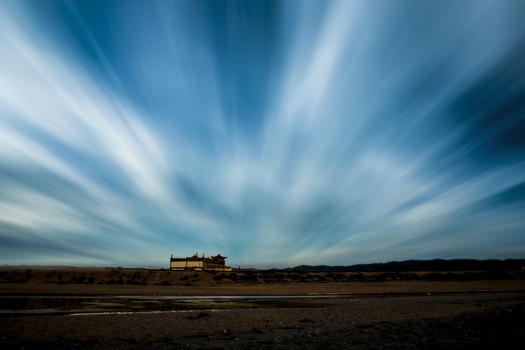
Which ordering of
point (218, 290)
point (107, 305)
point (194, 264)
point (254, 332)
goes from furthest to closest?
point (194, 264)
point (218, 290)
point (107, 305)
point (254, 332)

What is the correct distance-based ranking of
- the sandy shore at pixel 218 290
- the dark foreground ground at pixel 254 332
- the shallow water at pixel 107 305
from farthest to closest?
the sandy shore at pixel 218 290
the shallow water at pixel 107 305
the dark foreground ground at pixel 254 332

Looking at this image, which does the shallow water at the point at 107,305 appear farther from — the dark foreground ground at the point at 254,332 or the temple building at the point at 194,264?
the temple building at the point at 194,264

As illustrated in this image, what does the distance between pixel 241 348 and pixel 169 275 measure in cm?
7109

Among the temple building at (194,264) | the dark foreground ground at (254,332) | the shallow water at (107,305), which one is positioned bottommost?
the dark foreground ground at (254,332)

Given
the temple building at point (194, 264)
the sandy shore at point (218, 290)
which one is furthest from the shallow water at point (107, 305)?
the temple building at point (194, 264)

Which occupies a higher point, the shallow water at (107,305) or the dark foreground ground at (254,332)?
the shallow water at (107,305)

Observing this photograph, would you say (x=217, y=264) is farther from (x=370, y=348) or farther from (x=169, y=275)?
(x=370, y=348)

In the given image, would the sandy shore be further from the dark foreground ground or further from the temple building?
the temple building

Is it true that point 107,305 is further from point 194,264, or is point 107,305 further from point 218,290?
point 194,264

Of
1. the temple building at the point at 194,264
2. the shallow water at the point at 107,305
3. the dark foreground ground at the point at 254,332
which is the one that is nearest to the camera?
the dark foreground ground at the point at 254,332

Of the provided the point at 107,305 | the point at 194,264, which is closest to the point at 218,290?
the point at 107,305

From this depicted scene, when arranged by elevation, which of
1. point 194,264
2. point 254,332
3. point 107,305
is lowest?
point 254,332

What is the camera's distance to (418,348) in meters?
11.3

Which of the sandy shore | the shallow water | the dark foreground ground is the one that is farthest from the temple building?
the dark foreground ground
